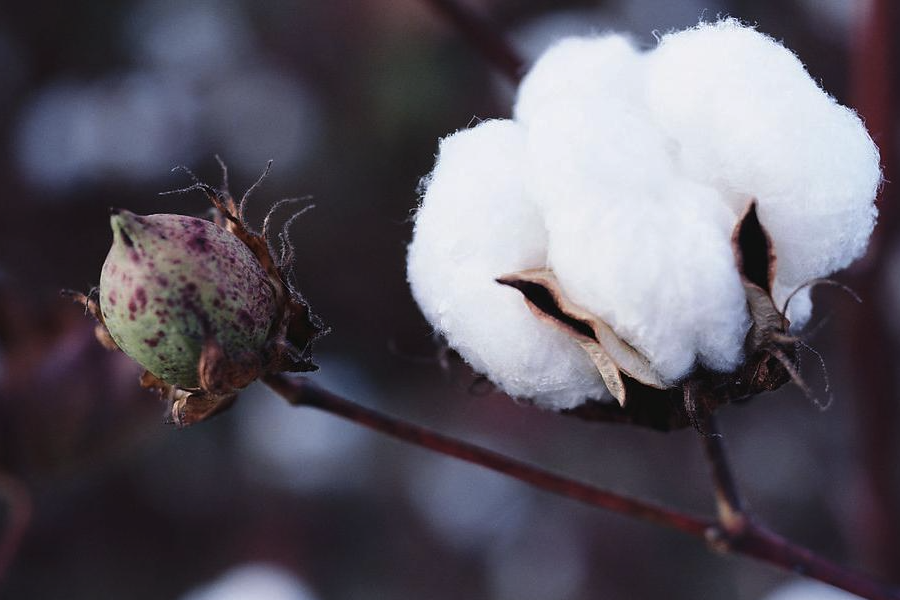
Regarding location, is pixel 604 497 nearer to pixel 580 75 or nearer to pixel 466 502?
pixel 580 75

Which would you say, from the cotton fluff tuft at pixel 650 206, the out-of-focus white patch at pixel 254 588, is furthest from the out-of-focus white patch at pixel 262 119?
the cotton fluff tuft at pixel 650 206

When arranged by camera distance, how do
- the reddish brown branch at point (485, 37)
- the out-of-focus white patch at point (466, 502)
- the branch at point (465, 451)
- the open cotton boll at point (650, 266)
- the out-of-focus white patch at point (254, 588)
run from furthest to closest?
the out-of-focus white patch at point (466, 502) < the out-of-focus white patch at point (254, 588) < the reddish brown branch at point (485, 37) < the branch at point (465, 451) < the open cotton boll at point (650, 266)

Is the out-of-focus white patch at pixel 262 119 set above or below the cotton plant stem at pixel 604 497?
below

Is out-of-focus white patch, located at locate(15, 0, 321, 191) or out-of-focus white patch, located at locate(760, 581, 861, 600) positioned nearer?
out-of-focus white patch, located at locate(760, 581, 861, 600)

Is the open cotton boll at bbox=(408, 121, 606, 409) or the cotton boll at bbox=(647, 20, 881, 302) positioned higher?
the cotton boll at bbox=(647, 20, 881, 302)

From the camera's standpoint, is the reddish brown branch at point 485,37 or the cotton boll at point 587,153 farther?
the reddish brown branch at point 485,37

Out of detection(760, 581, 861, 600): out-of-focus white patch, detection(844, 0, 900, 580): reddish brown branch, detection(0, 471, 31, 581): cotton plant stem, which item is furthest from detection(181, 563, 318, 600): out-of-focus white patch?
detection(844, 0, 900, 580): reddish brown branch

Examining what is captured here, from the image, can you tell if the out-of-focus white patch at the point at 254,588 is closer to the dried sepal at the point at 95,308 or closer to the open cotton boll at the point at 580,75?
the dried sepal at the point at 95,308

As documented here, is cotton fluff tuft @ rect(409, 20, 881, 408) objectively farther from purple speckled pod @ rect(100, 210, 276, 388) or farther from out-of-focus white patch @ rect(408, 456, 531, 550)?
out-of-focus white patch @ rect(408, 456, 531, 550)
